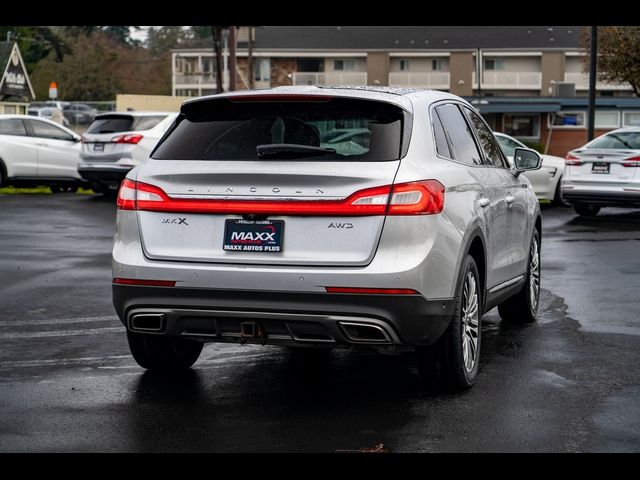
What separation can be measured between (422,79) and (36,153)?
5867cm

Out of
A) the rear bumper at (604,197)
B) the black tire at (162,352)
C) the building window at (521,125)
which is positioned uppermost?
the black tire at (162,352)

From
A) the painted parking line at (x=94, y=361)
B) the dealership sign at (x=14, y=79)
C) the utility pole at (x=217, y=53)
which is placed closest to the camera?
the painted parking line at (x=94, y=361)

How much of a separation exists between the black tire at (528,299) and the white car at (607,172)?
9.97 meters

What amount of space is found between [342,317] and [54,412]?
65.4 inches

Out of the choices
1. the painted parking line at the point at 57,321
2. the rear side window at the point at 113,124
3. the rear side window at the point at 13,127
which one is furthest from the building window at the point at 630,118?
the painted parking line at the point at 57,321

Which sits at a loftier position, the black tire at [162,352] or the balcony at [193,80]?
the balcony at [193,80]

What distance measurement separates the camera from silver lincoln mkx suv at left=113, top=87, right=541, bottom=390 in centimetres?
611

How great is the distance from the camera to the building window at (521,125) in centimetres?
6494

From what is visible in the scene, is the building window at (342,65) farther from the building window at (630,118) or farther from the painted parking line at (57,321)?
the painted parking line at (57,321)

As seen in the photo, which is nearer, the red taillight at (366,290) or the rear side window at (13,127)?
the red taillight at (366,290)

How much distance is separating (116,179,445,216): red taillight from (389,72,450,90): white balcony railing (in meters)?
74.4

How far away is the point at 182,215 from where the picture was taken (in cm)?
639

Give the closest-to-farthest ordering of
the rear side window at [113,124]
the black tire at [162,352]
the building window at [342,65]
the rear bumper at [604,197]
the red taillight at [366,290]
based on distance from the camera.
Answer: the red taillight at [366,290], the black tire at [162,352], the rear bumper at [604,197], the rear side window at [113,124], the building window at [342,65]

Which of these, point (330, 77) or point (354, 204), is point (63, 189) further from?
point (330, 77)
